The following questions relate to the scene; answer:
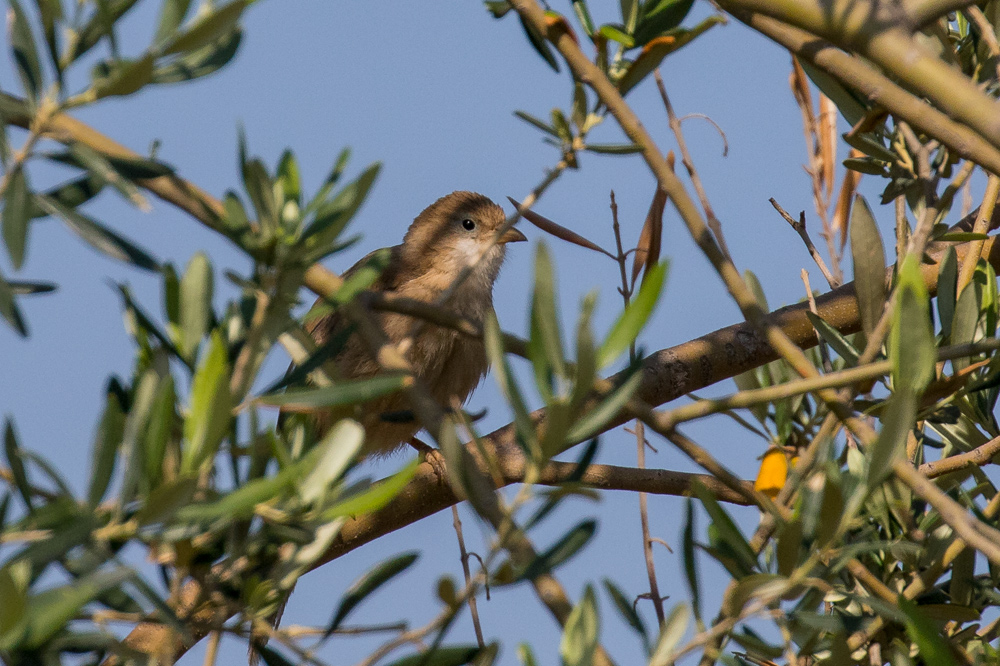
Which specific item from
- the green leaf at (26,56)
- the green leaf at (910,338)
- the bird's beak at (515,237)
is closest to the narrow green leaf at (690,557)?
the green leaf at (910,338)

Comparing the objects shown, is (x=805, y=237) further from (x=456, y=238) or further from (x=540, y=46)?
(x=456, y=238)

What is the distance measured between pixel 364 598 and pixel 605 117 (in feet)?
3.10

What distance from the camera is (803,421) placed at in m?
3.64

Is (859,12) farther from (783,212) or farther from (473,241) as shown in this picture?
(473,241)

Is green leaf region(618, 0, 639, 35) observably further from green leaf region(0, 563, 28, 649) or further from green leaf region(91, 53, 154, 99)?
green leaf region(0, 563, 28, 649)

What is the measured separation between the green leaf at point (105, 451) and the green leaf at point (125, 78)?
38 centimetres

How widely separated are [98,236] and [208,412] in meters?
0.36

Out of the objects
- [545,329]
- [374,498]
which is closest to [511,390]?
[545,329]

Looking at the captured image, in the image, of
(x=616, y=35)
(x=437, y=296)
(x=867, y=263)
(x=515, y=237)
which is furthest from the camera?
(x=515, y=237)

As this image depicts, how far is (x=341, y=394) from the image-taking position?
4.74 feet

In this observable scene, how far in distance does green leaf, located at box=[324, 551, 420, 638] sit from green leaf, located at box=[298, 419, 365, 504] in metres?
0.33

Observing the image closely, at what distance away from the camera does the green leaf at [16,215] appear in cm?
135

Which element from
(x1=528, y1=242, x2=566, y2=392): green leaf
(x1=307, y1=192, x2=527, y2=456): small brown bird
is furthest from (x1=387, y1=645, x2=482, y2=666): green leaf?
(x1=307, y1=192, x2=527, y2=456): small brown bird

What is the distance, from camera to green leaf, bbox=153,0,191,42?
4.58 feet
